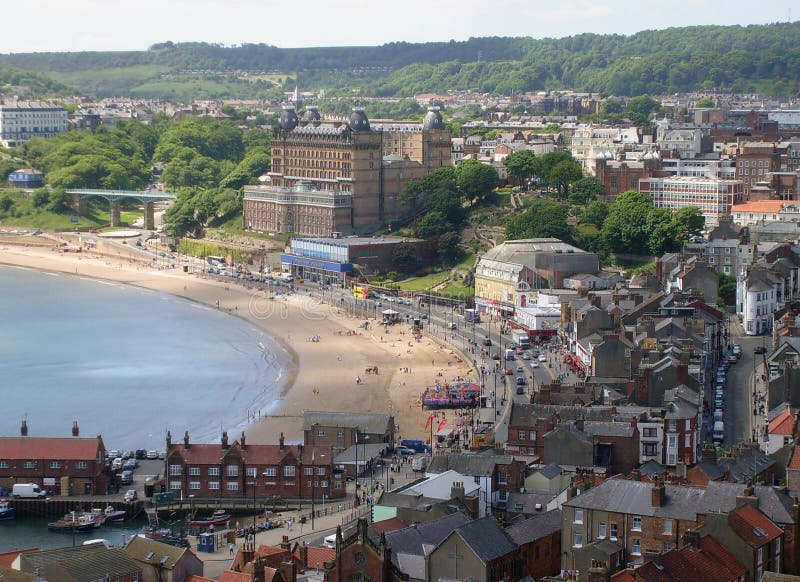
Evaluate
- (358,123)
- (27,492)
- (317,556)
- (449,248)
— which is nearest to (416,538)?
(317,556)

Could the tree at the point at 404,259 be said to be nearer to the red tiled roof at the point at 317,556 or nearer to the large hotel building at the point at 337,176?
the large hotel building at the point at 337,176

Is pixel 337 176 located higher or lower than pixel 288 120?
lower

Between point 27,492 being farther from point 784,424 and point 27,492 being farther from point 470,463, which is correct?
point 784,424

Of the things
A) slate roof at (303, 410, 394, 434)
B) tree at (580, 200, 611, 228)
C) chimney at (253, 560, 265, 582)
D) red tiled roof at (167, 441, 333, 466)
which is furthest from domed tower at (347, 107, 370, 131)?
chimney at (253, 560, 265, 582)

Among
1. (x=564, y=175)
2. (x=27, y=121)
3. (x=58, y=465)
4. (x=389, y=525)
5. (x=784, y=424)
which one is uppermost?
(x=564, y=175)

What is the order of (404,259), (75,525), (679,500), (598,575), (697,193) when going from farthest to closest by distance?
(404,259), (697,193), (75,525), (679,500), (598,575)

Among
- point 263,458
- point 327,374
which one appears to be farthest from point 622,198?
point 263,458
